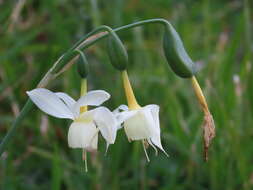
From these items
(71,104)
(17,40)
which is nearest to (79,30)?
(17,40)

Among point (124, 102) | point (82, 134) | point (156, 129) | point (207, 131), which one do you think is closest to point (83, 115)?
point (82, 134)

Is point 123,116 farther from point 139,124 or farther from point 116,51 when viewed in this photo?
point 116,51

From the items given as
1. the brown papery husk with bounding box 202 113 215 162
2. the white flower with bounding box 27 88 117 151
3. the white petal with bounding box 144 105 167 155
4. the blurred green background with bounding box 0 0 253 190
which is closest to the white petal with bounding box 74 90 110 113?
the white flower with bounding box 27 88 117 151

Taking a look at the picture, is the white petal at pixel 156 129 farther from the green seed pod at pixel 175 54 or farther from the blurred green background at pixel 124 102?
the blurred green background at pixel 124 102

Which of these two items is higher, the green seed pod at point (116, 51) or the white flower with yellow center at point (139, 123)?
the green seed pod at point (116, 51)

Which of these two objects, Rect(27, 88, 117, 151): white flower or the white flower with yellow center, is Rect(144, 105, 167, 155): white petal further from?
Rect(27, 88, 117, 151): white flower

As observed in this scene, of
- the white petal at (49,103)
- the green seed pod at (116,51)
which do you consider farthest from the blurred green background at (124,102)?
the green seed pod at (116,51)
